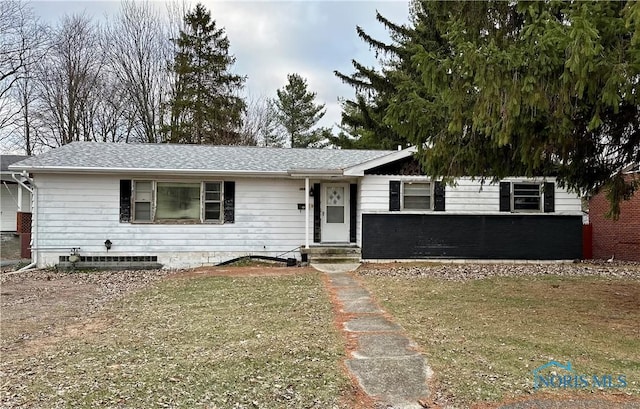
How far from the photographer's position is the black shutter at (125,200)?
38.9 feet

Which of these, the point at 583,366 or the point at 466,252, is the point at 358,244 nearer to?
the point at 466,252

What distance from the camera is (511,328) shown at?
5449 millimetres

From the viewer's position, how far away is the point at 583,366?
13.4ft

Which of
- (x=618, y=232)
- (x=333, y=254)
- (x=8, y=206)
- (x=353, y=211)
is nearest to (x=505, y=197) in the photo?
(x=353, y=211)

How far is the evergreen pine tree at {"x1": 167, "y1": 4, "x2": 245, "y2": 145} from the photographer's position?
2333 centimetres

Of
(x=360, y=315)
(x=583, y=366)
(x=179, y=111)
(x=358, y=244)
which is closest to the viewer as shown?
(x=583, y=366)

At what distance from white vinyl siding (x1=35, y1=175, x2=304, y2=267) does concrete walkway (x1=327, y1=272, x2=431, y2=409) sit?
6.15 metres

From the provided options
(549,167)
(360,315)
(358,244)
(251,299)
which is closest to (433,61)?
(549,167)

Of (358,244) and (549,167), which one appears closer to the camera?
(549,167)

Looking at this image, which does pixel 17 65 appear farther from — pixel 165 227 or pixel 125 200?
pixel 165 227

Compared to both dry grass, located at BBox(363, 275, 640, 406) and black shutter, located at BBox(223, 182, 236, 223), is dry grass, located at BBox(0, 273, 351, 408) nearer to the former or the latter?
dry grass, located at BBox(363, 275, 640, 406)

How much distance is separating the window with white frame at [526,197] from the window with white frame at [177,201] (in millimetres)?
8669

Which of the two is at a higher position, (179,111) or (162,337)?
(179,111)

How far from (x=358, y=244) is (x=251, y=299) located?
18.4 ft
